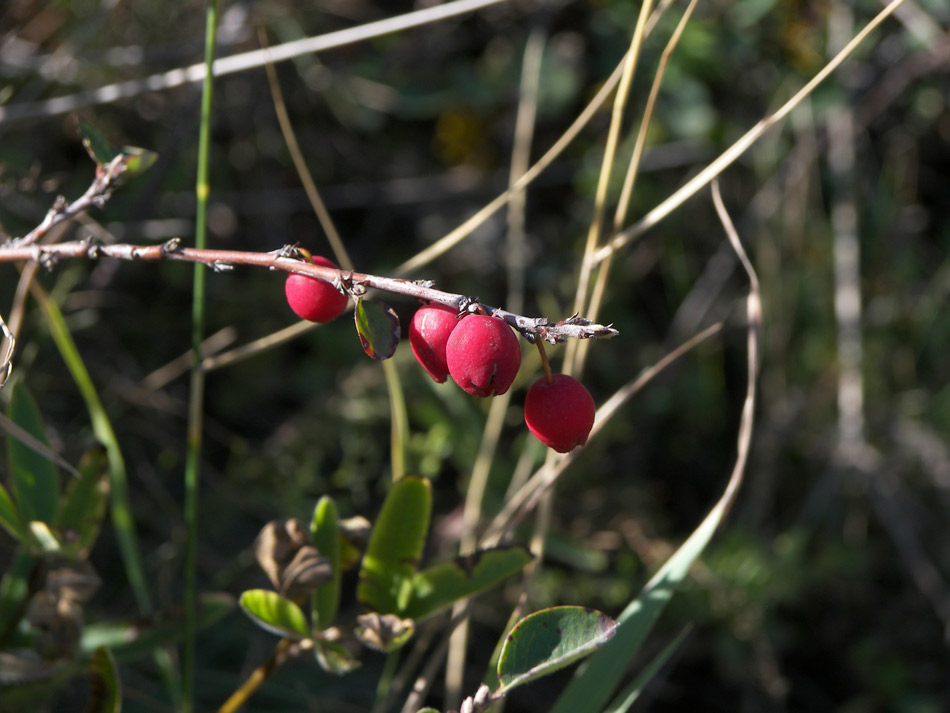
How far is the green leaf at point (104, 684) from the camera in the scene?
1.03m

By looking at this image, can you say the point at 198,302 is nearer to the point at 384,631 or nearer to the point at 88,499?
the point at 88,499

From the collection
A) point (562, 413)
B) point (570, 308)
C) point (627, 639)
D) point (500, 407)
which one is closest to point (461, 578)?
point (627, 639)

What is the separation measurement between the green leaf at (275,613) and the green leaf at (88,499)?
325 mm

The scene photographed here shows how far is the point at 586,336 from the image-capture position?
26.1 inches

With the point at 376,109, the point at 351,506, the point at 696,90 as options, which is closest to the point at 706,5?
the point at 696,90

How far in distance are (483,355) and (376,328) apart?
0.14 m

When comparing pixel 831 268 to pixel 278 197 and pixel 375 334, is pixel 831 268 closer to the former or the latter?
pixel 278 197

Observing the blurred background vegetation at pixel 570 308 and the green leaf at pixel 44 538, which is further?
the blurred background vegetation at pixel 570 308

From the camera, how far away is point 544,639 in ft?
2.83

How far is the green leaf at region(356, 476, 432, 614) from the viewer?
3.54 ft

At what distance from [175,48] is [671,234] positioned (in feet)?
4.49

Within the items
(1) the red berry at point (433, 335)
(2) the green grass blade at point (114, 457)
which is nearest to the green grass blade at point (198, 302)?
(2) the green grass blade at point (114, 457)

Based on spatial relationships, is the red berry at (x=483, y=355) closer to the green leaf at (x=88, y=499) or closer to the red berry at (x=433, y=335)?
the red berry at (x=433, y=335)

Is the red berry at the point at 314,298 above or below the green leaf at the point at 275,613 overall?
above
